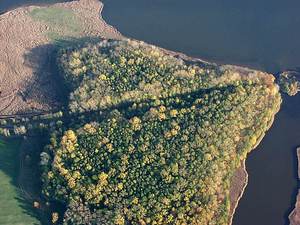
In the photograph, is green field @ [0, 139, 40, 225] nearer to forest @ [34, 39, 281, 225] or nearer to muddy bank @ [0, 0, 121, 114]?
forest @ [34, 39, 281, 225]

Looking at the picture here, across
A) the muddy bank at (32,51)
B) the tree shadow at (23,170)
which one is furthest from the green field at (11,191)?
the muddy bank at (32,51)

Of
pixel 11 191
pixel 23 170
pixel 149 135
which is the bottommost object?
pixel 11 191

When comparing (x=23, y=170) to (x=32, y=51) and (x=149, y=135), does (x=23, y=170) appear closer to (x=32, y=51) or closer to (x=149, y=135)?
(x=149, y=135)

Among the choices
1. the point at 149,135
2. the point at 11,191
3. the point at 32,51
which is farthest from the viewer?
the point at 32,51

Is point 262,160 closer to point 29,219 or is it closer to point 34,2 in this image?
point 29,219

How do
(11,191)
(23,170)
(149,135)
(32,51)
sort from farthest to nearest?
(32,51), (23,170), (149,135), (11,191)

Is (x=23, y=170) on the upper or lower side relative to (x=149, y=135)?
lower

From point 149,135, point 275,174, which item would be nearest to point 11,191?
point 149,135

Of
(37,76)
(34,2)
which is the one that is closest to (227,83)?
(37,76)
